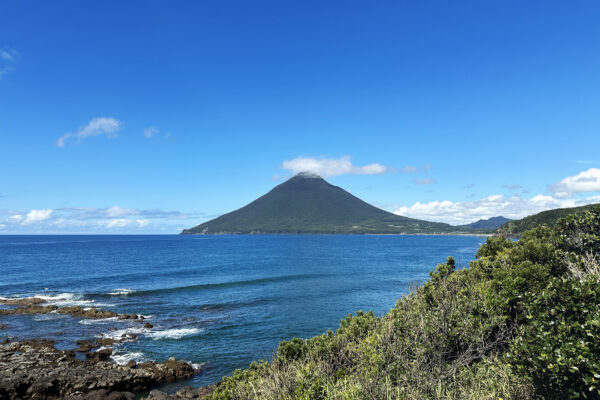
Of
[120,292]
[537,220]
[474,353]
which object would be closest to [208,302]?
[120,292]

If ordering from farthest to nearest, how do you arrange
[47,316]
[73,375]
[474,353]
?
[47,316] < [73,375] < [474,353]

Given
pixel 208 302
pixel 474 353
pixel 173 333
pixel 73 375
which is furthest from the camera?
pixel 208 302

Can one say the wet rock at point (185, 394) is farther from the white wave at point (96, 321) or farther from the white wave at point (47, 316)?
the white wave at point (47, 316)

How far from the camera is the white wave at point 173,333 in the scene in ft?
92.8

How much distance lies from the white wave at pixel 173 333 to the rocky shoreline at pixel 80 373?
286 centimetres

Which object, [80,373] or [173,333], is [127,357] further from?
[173,333]

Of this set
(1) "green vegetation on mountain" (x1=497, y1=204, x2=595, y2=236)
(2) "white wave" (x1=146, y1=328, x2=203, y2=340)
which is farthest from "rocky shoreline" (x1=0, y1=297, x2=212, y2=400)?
(1) "green vegetation on mountain" (x1=497, y1=204, x2=595, y2=236)

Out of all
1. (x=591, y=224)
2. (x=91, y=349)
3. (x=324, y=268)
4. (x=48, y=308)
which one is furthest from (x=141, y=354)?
(x=324, y=268)

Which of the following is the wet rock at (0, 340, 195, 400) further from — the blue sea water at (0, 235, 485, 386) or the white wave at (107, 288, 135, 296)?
the white wave at (107, 288, 135, 296)

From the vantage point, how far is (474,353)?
36.1ft

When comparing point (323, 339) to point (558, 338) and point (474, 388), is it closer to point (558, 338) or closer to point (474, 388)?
point (474, 388)

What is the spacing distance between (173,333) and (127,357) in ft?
17.9

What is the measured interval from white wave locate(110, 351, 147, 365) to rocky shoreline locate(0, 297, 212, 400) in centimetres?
44

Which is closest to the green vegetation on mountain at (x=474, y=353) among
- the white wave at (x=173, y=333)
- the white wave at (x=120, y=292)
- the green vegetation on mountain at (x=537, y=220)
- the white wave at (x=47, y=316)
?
the white wave at (x=173, y=333)
